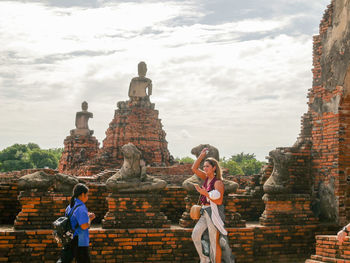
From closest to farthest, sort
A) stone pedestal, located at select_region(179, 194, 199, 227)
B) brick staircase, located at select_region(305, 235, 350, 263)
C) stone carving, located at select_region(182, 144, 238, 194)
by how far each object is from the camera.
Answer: brick staircase, located at select_region(305, 235, 350, 263) < stone pedestal, located at select_region(179, 194, 199, 227) < stone carving, located at select_region(182, 144, 238, 194)

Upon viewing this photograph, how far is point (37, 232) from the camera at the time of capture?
26.0ft

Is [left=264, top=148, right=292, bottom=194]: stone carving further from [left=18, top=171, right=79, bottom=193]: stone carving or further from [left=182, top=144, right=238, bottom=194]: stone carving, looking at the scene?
[left=18, top=171, right=79, bottom=193]: stone carving

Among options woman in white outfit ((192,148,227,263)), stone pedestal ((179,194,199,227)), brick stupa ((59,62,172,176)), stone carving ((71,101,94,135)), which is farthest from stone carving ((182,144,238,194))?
stone carving ((71,101,94,135))

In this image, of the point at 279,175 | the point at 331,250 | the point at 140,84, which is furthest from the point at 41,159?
the point at 331,250

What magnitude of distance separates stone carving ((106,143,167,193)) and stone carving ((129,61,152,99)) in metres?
11.6

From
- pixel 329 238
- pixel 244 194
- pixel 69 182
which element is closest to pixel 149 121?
pixel 244 194

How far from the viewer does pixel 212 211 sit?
6.55 metres

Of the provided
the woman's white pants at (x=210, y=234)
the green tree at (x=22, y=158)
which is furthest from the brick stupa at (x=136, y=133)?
the green tree at (x=22, y=158)

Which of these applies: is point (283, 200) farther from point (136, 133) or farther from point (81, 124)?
point (81, 124)

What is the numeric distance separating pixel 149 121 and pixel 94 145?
177 inches

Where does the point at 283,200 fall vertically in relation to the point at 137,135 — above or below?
below

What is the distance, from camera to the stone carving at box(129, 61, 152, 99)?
20.3 meters

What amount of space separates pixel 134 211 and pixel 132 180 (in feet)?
1.82

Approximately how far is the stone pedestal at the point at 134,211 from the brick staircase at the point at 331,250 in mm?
2588
